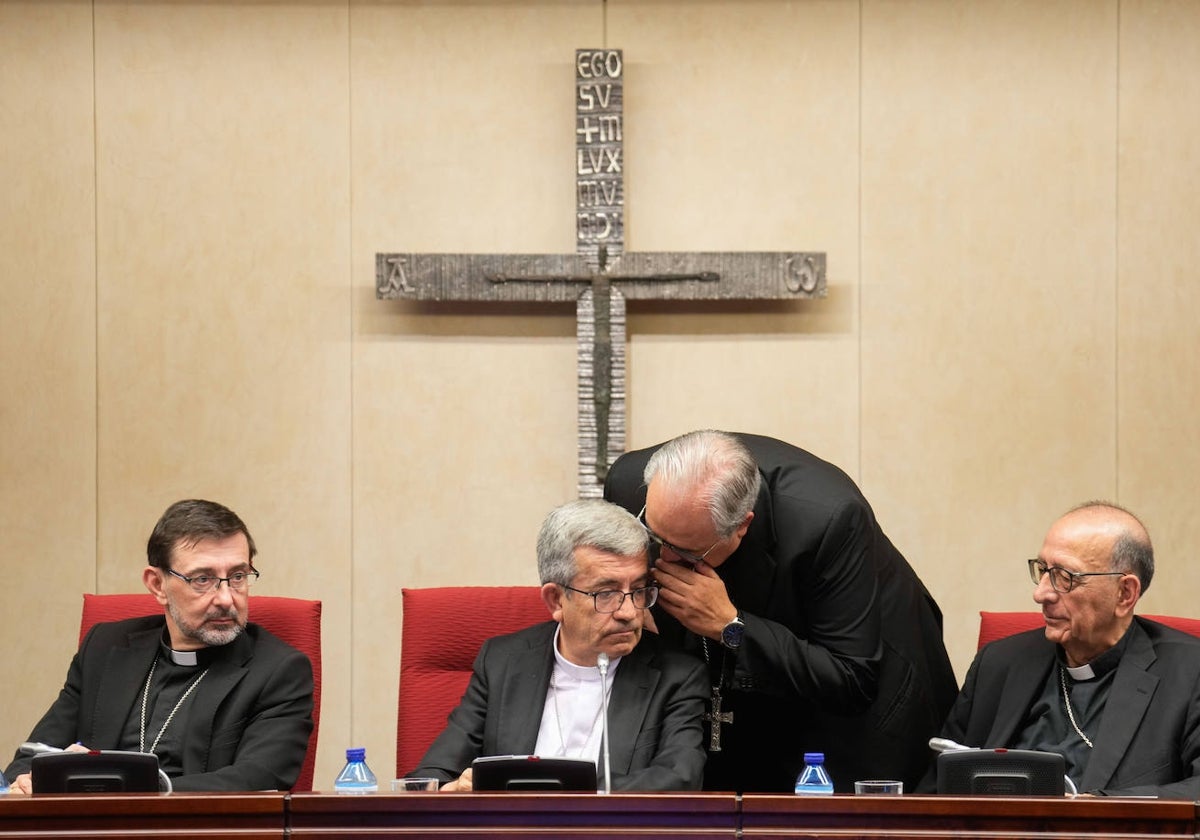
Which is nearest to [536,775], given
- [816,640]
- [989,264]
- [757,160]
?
[816,640]

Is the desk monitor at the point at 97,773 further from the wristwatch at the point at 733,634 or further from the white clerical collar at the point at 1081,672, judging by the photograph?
the white clerical collar at the point at 1081,672

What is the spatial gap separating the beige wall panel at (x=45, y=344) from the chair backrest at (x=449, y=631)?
5.51 feet

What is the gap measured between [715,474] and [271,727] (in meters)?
1.18

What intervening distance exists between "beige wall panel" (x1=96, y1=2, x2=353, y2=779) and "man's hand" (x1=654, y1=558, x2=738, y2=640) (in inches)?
75.4

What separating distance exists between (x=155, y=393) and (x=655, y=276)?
5.60ft

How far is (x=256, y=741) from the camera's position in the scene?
2.85 meters

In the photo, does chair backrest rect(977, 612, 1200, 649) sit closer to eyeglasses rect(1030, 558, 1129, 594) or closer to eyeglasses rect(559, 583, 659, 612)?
eyeglasses rect(1030, 558, 1129, 594)

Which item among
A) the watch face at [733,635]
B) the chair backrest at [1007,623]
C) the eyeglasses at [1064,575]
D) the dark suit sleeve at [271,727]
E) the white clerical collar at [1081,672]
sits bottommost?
the dark suit sleeve at [271,727]

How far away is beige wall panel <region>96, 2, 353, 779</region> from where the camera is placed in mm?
4262

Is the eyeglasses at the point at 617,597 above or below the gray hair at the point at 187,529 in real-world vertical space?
below

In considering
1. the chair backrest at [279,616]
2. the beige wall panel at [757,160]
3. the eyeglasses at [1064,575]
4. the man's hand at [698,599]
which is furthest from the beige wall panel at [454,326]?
the eyeglasses at [1064,575]

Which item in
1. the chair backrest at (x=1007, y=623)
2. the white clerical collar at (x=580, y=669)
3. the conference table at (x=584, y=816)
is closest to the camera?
the conference table at (x=584, y=816)

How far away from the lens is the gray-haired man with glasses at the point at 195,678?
9.52 ft

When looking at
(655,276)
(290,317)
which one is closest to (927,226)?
(655,276)
